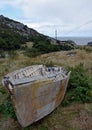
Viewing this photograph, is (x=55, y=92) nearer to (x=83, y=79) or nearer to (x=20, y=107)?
(x=20, y=107)

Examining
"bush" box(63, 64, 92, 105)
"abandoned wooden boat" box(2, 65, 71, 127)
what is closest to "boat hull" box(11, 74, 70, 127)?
"abandoned wooden boat" box(2, 65, 71, 127)

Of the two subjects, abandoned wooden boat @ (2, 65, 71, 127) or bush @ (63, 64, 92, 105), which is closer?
abandoned wooden boat @ (2, 65, 71, 127)

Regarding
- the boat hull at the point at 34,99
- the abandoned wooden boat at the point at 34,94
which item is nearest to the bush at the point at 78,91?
the abandoned wooden boat at the point at 34,94

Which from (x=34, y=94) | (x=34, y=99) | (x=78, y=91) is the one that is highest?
(x=34, y=94)

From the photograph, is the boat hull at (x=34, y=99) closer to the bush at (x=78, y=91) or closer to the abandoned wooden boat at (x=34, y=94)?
the abandoned wooden boat at (x=34, y=94)

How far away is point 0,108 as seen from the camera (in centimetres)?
816

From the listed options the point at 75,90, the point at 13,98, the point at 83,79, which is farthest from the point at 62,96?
the point at 13,98

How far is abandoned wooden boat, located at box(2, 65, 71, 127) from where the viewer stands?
20.6 feet

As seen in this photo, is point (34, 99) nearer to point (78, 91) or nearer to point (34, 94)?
point (34, 94)

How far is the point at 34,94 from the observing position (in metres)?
6.57

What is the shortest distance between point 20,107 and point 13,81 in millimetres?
698

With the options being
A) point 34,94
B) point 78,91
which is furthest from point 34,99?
point 78,91

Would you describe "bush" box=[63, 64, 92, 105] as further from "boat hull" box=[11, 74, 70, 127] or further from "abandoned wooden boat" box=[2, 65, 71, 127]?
"boat hull" box=[11, 74, 70, 127]

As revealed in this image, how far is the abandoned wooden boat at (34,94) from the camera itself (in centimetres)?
627
